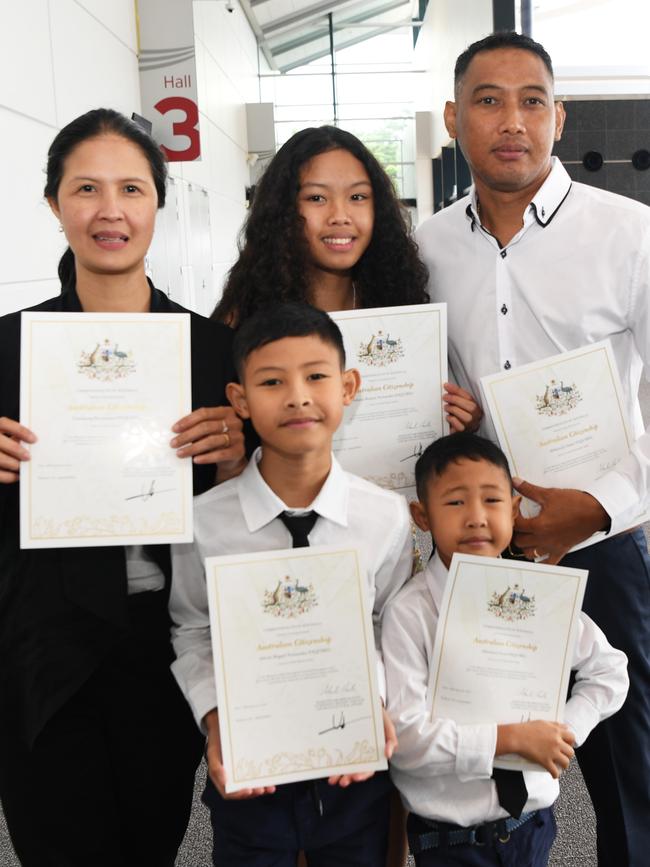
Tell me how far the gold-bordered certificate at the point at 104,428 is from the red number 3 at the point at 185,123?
162 inches

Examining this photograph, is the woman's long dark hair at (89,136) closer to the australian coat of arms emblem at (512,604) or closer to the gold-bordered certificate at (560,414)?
the gold-bordered certificate at (560,414)

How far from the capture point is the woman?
4.38ft

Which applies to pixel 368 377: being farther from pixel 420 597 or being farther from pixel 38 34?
pixel 38 34

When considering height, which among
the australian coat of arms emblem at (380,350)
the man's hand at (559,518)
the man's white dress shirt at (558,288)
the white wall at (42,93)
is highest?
the white wall at (42,93)

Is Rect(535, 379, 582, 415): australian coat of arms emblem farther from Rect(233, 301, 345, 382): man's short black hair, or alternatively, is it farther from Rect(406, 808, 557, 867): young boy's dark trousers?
Rect(406, 808, 557, 867): young boy's dark trousers

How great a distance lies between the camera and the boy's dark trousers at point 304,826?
1.32 m

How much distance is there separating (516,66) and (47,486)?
128 centimetres

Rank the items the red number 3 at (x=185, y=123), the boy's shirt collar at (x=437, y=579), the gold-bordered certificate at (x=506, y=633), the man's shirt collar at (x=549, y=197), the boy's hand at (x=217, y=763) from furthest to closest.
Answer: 1. the red number 3 at (x=185, y=123)
2. the man's shirt collar at (x=549, y=197)
3. the boy's shirt collar at (x=437, y=579)
4. the gold-bordered certificate at (x=506, y=633)
5. the boy's hand at (x=217, y=763)

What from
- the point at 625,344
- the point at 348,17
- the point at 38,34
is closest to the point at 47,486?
the point at 625,344

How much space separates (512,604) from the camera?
1.29 metres

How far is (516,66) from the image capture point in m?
1.66

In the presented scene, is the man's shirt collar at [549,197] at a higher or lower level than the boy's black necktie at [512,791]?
higher

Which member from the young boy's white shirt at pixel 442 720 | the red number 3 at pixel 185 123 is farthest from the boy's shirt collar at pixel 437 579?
the red number 3 at pixel 185 123

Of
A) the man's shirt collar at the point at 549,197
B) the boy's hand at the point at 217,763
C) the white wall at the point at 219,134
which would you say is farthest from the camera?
the white wall at the point at 219,134
